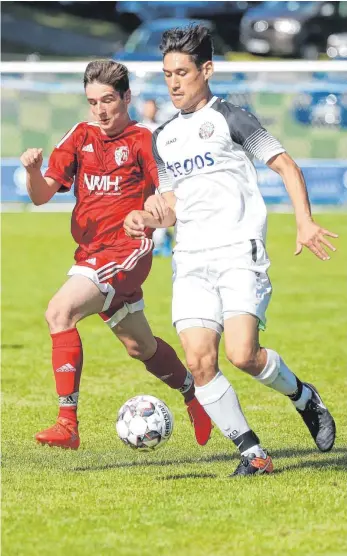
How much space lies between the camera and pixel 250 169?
6.23 meters

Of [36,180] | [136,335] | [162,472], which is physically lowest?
[162,472]

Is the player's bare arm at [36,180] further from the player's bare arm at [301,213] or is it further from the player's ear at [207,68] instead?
the player's bare arm at [301,213]

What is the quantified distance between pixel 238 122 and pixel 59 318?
5.04 ft

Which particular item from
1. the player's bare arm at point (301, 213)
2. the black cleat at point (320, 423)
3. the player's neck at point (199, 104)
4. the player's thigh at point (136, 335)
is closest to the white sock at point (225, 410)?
the black cleat at point (320, 423)

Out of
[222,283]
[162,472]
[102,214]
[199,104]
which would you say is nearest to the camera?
[222,283]

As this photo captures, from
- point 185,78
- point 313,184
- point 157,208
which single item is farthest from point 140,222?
point 313,184

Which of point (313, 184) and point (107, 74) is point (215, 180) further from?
point (313, 184)

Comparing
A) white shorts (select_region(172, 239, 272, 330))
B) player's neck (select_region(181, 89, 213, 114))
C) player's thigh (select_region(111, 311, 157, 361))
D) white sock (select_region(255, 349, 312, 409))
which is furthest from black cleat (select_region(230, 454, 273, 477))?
player's neck (select_region(181, 89, 213, 114))

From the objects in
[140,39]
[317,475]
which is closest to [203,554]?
[317,475]

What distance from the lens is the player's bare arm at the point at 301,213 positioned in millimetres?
5754

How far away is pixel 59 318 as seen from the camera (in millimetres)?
6695

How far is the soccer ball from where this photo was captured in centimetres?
664

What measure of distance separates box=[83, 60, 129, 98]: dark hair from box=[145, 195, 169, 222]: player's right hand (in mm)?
961

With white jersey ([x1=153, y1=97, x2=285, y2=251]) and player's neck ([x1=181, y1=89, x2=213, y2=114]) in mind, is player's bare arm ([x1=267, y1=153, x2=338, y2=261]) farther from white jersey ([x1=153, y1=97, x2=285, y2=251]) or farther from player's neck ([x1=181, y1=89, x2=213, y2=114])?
player's neck ([x1=181, y1=89, x2=213, y2=114])
